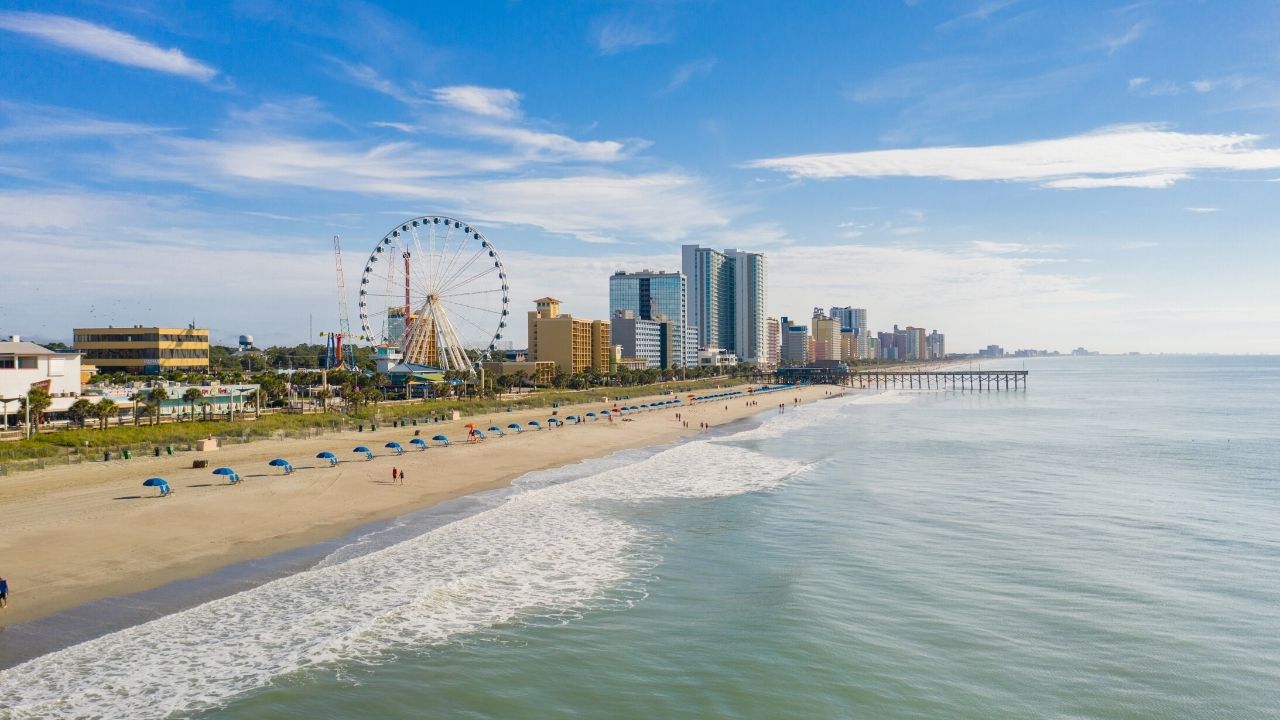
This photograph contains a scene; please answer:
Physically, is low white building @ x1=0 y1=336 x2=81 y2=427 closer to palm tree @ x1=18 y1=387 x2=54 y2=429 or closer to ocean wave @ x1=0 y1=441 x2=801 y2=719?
palm tree @ x1=18 y1=387 x2=54 y2=429

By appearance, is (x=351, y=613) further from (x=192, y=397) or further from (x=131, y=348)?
(x=131, y=348)

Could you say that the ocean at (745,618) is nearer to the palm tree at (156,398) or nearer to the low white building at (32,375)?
the palm tree at (156,398)

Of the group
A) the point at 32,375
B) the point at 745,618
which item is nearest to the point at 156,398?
the point at 32,375

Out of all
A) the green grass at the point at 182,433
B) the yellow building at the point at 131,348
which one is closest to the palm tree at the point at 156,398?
the green grass at the point at 182,433

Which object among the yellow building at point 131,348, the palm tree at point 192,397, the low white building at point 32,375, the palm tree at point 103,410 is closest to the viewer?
the palm tree at point 103,410

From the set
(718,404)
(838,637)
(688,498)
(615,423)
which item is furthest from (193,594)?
(718,404)

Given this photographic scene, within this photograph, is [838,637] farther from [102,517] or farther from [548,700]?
[102,517]
